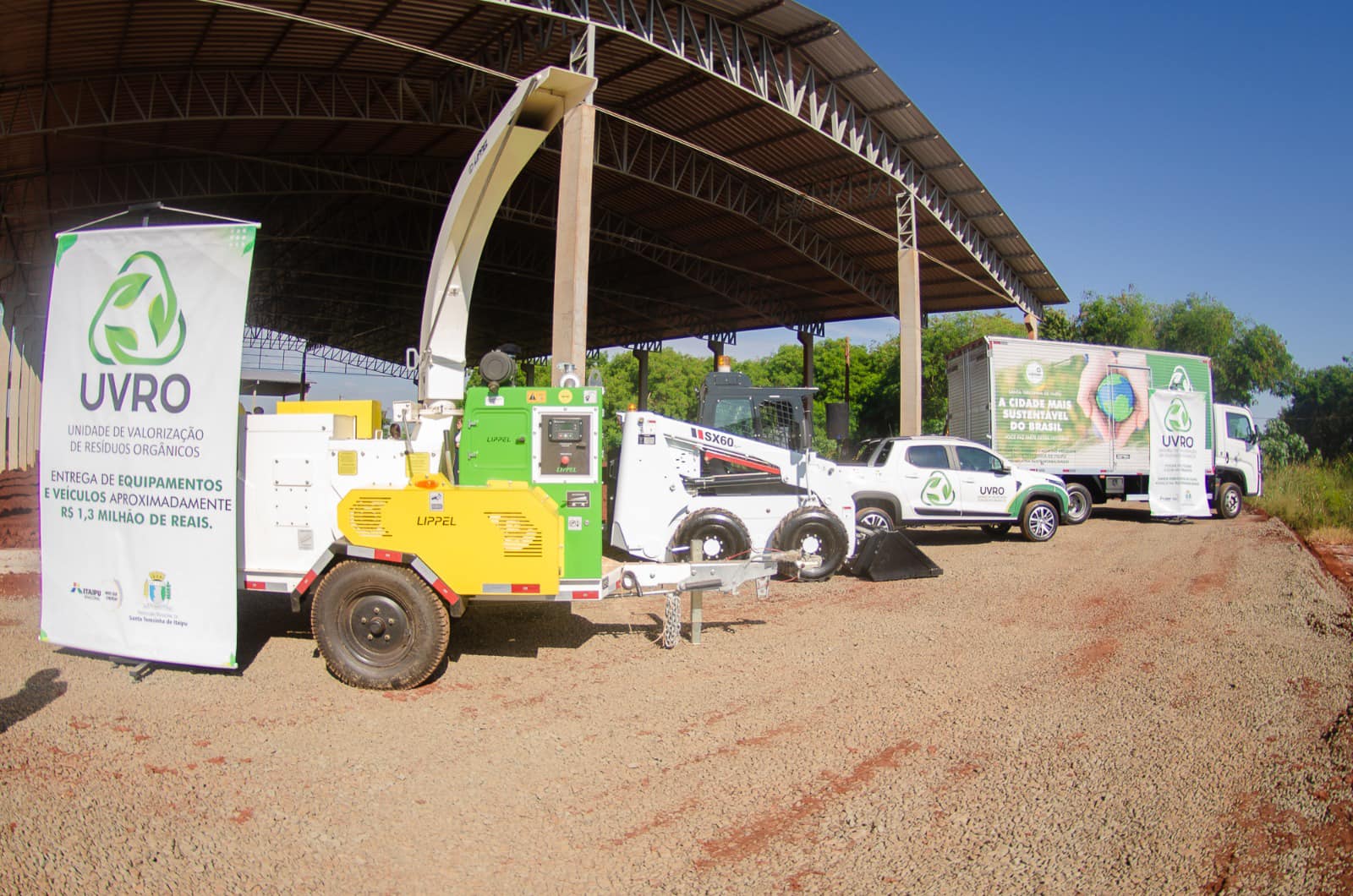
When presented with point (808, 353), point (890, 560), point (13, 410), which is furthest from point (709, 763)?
point (808, 353)

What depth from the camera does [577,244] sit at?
13.4 m

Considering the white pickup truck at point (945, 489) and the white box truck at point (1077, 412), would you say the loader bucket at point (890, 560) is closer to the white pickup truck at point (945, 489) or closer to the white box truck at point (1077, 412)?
the white pickup truck at point (945, 489)

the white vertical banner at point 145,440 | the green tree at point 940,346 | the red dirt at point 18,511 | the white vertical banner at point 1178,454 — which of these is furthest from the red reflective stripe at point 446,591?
the green tree at point 940,346

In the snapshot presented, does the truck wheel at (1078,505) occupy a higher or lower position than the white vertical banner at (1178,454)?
lower

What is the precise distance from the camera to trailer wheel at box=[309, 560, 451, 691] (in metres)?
5.80

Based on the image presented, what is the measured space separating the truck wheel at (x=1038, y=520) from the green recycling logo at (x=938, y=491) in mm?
1520

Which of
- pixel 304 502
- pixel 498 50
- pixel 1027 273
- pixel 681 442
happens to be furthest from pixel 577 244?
pixel 1027 273

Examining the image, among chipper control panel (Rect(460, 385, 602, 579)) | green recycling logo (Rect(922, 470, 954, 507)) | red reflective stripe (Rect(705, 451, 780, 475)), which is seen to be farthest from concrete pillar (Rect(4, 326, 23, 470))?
A: green recycling logo (Rect(922, 470, 954, 507))

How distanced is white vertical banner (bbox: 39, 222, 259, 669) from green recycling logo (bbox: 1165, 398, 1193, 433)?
53.6 feet

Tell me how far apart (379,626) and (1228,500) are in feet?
62.4

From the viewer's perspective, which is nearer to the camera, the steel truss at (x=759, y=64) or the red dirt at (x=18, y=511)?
the red dirt at (x=18, y=511)

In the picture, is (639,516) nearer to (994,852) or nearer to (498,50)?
(994,852)

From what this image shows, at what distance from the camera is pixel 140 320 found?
19.0 feet

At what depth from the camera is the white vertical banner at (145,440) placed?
5.67m
